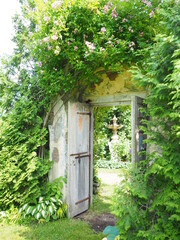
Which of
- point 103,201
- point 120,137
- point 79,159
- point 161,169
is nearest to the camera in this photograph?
point 161,169

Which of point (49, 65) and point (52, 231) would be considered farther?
point (49, 65)

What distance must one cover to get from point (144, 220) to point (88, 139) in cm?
250

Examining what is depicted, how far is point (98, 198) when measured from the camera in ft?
18.9

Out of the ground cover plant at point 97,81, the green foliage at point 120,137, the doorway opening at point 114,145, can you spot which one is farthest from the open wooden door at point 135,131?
the green foliage at point 120,137

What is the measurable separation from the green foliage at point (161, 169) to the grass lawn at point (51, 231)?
118 cm

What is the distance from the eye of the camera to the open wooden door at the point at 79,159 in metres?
4.38

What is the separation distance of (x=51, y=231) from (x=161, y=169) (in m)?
2.37

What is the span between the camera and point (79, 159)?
181 inches

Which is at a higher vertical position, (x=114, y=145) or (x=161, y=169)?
(x=161, y=169)

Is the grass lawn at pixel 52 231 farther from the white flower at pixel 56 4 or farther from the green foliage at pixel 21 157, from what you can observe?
the white flower at pixel 56 4

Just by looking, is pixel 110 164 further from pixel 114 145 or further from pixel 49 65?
pixel 49 65

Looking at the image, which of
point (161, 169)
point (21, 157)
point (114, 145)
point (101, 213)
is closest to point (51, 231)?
point (101, 213)

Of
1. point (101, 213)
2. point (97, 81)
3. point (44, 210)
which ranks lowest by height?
point (101, 213)

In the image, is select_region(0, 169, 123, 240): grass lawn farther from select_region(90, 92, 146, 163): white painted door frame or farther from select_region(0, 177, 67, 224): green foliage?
select_region(90, 92, 146, 163): white painted door frame
